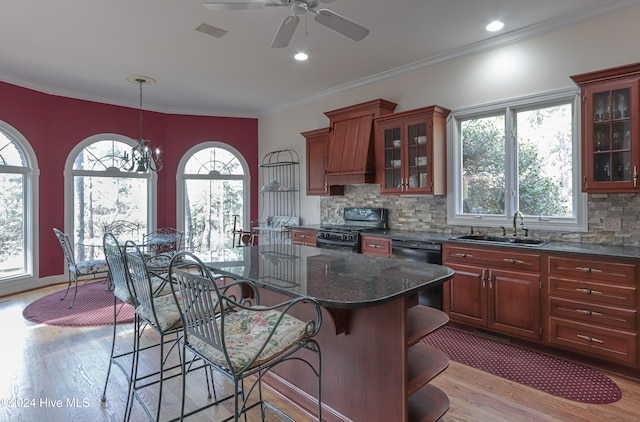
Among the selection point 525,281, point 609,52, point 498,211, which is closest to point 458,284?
point 525,281

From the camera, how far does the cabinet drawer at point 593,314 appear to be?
8.50ft

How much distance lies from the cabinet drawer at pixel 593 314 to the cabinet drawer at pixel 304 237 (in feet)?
9.30

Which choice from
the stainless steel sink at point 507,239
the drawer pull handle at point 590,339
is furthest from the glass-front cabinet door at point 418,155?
the drawer pull handle at point 590,339

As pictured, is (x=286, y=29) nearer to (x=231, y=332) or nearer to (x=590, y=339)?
(x=231, y=332)

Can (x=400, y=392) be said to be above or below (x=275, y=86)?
below

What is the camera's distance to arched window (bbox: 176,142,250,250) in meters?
6.57

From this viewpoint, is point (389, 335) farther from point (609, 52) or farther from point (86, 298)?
point (86, 298)

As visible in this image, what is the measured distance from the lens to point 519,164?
3.73 metres

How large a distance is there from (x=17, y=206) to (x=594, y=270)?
6.55 meters

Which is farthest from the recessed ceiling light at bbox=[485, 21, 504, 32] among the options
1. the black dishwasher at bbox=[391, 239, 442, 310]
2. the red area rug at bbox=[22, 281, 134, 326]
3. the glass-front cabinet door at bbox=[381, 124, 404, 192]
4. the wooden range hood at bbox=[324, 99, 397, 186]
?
the red area rug at bbox=[22, 281, 134, 326]

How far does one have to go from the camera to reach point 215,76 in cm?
487

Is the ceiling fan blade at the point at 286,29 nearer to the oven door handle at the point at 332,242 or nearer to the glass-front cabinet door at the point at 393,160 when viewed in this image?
the glass-front cabinet door at the point at 393,160

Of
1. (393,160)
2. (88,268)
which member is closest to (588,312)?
(393,160)

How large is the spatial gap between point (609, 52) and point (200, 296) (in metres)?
3.75
